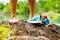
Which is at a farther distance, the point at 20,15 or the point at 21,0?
the point at 21,0

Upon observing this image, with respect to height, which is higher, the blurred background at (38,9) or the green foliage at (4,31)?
the blurred background at (38,9)

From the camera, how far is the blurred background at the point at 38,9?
2.32 m

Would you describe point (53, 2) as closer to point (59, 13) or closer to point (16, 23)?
point (59, 13)

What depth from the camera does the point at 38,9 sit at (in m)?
2.53

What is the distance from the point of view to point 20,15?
7.61 ft

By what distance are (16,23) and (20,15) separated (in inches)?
31.2

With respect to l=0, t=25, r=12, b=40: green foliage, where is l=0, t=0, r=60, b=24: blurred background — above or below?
above

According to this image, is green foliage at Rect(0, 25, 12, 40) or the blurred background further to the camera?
the blurred background

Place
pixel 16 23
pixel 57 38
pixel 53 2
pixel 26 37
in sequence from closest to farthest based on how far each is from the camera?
pixel 26 37 → pixel 57 38 → pixel 16 23 → pixel 53 2

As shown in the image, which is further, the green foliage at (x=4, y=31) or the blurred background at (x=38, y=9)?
the blurred background at (x=38, y=9)

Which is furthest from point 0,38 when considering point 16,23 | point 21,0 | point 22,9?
point 21,0

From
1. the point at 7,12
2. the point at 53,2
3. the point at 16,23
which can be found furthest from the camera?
the point at 53,2

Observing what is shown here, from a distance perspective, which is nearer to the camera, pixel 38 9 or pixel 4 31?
pixel 4 31

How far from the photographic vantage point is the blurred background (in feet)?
7.60
